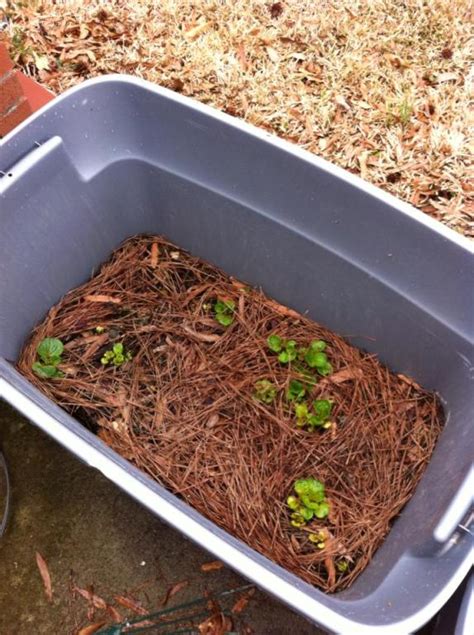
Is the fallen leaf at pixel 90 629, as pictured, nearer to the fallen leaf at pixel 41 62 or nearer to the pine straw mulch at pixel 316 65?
the pine straw mulch at pixel 316 65

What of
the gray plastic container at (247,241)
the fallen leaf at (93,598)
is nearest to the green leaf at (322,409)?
the gray plastic container at (247,241)

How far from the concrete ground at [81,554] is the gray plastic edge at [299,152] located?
899 mm

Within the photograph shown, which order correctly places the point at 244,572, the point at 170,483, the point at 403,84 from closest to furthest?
the point at 244,572 → the point at 170,483 → the point at 403,84

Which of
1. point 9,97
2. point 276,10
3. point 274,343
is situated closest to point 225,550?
point 274,343

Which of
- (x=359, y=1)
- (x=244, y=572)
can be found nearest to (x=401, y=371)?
(x=244, y=572)

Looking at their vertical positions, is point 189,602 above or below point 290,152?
below

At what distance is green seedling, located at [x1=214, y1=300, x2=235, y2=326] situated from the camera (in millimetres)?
1605

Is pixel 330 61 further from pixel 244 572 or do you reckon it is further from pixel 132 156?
pixel 244 572

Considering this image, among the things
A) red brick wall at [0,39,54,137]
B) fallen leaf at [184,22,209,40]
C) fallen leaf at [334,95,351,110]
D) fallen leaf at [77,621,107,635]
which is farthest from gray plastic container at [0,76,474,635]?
fallen leaf at [184,22,209,40]

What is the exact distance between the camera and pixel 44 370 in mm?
1479

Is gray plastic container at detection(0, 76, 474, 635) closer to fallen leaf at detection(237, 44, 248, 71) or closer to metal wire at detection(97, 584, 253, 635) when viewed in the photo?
metal wire at detection(97, 584, 253, 635)

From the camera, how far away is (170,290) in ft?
5.48

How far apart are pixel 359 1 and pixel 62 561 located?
224 cm

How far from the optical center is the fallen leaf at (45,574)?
4.74 feet
